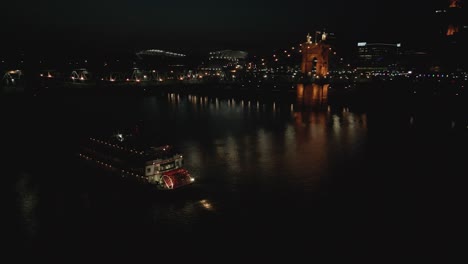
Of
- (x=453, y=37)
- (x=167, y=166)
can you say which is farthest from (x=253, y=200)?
(x=453, y=37)

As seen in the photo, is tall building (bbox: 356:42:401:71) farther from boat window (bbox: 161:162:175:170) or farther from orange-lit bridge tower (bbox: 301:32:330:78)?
boat window (bbox: 161:162:175:170)

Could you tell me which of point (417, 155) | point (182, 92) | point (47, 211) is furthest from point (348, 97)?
point (47, 211)

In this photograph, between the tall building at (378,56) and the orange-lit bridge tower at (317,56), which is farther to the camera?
the tall building at (378,56)

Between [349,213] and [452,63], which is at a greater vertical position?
[452,63]

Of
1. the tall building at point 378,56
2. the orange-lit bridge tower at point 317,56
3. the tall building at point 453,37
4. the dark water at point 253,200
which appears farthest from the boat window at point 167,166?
the tall building at point 378,56

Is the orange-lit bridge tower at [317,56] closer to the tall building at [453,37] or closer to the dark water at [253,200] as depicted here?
the tall building at [453,37]

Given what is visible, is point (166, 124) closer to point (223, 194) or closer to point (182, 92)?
point (223, 194)

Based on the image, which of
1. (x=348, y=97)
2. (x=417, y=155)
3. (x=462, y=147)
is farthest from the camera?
(x=348, y=97)
